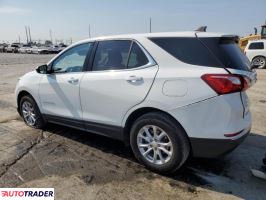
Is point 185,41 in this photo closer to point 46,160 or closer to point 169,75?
point 169,75

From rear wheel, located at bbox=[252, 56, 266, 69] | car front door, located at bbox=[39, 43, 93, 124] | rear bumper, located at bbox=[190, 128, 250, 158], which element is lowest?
rear wheel, located at bbox=[252, 56, 266, 69]

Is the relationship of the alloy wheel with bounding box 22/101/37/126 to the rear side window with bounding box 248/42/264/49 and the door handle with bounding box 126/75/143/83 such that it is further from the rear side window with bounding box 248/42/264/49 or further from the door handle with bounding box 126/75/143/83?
the rear side window with bounding box 248/42/264/49

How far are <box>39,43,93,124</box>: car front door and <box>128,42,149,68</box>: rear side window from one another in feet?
2.81

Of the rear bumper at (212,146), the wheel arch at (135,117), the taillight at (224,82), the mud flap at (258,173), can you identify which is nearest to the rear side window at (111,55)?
Result: the wheel arch at (135,117)

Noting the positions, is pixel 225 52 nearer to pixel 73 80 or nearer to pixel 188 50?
pixel 188 50

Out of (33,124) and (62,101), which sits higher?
(62,101)

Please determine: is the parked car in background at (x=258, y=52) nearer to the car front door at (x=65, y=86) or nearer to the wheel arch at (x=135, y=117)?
the car front door at (x=65, y=86)

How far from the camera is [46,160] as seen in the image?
4566 mm

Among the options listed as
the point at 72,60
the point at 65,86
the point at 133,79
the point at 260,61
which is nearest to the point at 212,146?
the point at 133,79

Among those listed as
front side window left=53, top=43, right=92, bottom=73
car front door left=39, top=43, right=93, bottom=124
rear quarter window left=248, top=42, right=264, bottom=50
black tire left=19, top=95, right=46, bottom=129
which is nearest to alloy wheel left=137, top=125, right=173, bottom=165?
car front door left=39, top=43, right=93, bottom=124

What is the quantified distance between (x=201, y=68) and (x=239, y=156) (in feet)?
5.70

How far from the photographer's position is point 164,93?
3771 millimetres

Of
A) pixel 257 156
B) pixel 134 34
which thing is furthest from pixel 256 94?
pixel 134 34

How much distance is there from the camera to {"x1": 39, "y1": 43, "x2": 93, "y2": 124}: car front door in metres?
4.88
